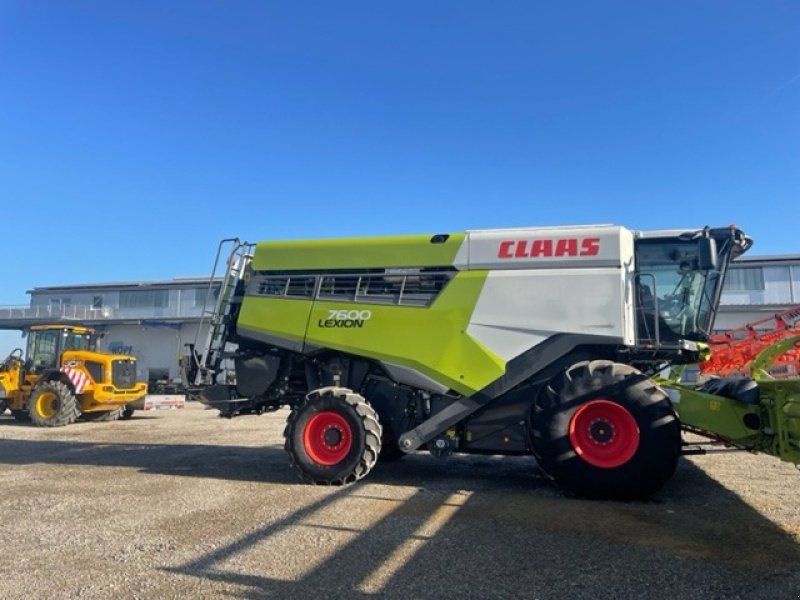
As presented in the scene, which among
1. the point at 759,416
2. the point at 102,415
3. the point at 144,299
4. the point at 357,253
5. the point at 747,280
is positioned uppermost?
the point at 144,299

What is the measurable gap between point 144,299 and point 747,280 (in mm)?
43579

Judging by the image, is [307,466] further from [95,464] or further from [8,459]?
[8,459]

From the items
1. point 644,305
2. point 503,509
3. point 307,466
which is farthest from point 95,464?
point 644,305

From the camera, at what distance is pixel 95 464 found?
9.80 m

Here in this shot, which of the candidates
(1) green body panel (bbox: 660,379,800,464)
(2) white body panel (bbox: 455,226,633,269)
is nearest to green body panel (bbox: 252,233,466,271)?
(2) white body panel (bbox: 455,226,633,269)

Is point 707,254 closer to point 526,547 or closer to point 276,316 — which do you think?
point 526,547

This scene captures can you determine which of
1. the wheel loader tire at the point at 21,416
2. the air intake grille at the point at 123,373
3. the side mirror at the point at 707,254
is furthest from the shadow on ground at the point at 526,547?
the wheel loader tire at the point at 21,416

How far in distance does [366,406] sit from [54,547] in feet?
12.5

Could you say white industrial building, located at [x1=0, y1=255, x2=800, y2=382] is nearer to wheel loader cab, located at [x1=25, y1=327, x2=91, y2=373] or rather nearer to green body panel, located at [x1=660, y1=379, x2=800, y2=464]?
wheel loader cab, located at [x1=25, y1=327, x2=91, y2=373]

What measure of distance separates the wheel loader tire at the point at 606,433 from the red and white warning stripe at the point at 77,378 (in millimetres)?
13879

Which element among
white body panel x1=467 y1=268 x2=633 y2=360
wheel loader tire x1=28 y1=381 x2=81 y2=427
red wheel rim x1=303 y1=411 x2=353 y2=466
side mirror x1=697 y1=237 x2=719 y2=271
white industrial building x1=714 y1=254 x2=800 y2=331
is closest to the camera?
side mirror x1=697 y1=237 x2=719 y2=271

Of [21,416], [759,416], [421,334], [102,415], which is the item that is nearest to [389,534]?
[421,334]

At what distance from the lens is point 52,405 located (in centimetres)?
1655

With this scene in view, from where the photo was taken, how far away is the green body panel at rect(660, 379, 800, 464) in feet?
20.6
